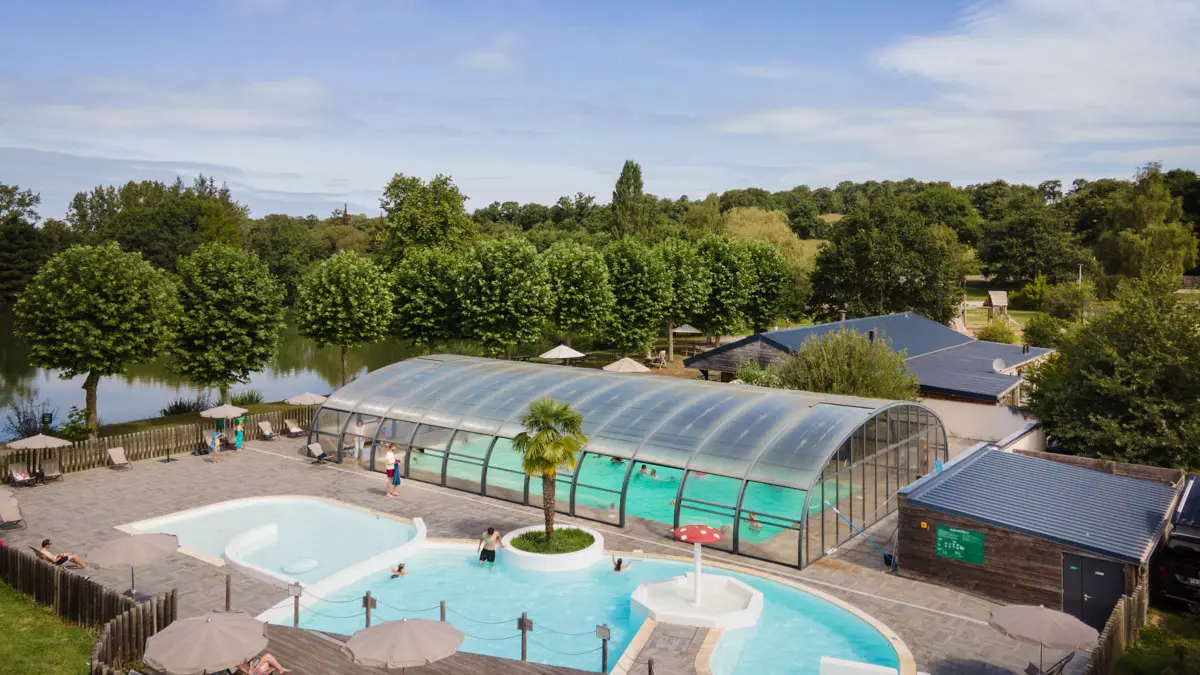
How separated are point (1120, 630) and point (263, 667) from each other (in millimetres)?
16691

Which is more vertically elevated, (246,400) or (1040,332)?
(1040,332)

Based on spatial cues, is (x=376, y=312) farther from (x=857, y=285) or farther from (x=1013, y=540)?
(x=857, y=285)

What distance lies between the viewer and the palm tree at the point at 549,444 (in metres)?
22.1

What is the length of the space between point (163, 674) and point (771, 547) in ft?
49.9

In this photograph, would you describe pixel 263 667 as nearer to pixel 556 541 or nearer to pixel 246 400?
Result: pixel 556 541

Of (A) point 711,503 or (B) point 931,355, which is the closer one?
(A) point 711,503

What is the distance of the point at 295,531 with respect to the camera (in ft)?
84.0

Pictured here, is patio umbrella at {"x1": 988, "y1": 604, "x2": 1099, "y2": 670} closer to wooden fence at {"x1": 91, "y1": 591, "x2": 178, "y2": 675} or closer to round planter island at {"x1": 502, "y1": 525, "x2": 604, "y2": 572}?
round planter island at {"x1": 502, "y1": 525, "x2": 604, "y2": 572}

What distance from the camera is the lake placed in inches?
2023

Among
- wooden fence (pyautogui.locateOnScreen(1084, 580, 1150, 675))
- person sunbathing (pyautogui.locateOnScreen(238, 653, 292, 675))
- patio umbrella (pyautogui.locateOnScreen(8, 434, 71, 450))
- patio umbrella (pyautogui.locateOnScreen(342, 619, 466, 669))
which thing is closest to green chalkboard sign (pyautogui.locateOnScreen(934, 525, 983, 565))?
wooden fence (pyautogui.locateOnScreen(1084, 580, 1150, 675))

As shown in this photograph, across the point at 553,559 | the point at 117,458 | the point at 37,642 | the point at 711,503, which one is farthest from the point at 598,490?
the point at 117,458

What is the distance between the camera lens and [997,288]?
4240 inches

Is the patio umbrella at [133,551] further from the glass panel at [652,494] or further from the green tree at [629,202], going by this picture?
the green tree at [629,202]

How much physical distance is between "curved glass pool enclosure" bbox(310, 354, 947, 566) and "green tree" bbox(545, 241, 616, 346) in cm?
1820
